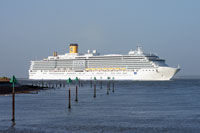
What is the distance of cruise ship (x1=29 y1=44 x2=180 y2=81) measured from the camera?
115875mm

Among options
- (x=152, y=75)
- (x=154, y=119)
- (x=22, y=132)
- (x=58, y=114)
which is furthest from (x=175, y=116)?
(x=152, y=75)

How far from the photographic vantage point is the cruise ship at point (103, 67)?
115875mm

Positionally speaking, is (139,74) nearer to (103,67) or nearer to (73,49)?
(103,67)

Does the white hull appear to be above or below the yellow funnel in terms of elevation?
below

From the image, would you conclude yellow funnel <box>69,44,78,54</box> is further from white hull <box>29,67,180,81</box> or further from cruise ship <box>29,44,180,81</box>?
white hull <box>29,67,180,81</box>

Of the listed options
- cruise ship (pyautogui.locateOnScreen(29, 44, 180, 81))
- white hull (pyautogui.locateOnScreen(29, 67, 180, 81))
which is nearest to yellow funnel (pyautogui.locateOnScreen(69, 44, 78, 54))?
cruise ship (pyautogui.locateOnScreen(29, 44, 180, 81))

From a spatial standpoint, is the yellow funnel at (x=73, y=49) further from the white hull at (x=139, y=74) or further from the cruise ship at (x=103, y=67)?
the white hull at (x=139, y=74)

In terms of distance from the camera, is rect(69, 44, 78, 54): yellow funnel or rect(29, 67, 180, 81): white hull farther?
rect(69, 44, 78, 54): yellow funnel

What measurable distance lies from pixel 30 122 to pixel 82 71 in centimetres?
10226

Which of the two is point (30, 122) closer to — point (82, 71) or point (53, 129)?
point (53, 129)

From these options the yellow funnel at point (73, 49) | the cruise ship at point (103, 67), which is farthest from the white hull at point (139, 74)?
the yellow funnel at point (73, 49)

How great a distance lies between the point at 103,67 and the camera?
127 meters

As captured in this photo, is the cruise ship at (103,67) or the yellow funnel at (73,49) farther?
the yellow funnel at (73,49)

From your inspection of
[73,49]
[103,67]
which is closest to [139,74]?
[103,67]
